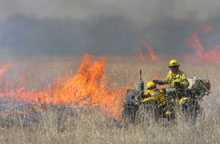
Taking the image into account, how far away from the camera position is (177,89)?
964 cm

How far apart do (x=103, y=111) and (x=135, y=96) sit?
1645 mm

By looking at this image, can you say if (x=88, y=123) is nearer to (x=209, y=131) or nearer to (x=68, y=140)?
(x=68, y=140)

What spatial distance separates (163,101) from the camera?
9.77 meters

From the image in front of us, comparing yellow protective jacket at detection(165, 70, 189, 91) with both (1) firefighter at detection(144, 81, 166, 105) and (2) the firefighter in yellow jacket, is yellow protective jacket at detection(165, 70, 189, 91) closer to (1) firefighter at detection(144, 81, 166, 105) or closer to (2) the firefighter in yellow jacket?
(2) the firefighter in yellow jacket

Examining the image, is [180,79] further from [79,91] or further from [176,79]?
[79,91]

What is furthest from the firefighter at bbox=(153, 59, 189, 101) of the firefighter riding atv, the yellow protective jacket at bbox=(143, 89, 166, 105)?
the yellow protective jacket at bbox=(143, 89, 166, 105)

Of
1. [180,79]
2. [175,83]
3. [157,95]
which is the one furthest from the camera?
[180,79]

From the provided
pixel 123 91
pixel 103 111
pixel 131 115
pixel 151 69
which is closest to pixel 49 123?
pixel 103 111

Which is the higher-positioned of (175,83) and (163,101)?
(175,83)

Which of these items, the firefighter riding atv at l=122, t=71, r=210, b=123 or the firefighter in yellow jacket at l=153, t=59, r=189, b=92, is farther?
the firefighter in yellow jacket at l=153, t=59, r=189, b=92

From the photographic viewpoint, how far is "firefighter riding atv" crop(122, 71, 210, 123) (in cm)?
932

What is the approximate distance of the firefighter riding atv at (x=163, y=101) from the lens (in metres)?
9.32

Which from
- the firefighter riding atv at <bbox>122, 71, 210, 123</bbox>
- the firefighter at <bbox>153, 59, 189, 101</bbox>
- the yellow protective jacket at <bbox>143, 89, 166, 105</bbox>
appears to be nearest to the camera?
the firefighter riding atv at <bbox>122, 71, 210, 123</bbox>

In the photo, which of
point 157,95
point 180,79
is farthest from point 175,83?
point 157,95
